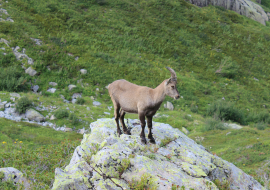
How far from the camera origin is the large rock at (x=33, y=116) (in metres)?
20.5

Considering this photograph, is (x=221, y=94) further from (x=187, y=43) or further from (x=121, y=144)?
(x=121, y=144)

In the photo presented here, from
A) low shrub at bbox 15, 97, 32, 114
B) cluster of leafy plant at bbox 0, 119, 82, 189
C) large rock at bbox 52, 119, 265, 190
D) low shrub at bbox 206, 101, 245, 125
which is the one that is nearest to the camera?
large rock at bbox 52, 119, 265, 190

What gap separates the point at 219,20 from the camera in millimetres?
56062

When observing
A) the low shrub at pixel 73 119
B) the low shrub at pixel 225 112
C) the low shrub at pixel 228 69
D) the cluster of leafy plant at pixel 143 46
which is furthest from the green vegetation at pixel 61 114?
the low shrub at pixel 228 69

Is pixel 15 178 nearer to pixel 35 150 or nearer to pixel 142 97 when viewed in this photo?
pixel 35 150

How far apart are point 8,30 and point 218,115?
101 ft

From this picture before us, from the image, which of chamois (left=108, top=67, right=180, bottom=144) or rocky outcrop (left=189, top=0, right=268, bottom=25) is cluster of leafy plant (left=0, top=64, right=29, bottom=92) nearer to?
chamois (left=108, top=67, right=180, bottom=144)

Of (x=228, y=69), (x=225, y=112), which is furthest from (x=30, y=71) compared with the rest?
(x=228, y=69)

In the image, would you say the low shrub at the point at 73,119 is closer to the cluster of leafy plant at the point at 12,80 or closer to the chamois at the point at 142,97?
the cluster of leafy plant at the point at 12,80

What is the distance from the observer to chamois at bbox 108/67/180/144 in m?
9.11

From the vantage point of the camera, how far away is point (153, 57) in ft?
128

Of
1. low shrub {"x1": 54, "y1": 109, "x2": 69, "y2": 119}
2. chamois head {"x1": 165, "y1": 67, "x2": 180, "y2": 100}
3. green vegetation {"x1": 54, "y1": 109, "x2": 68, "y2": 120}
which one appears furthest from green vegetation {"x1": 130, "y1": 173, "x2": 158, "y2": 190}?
low shrub {"x1": 54, "y1": 109, "x2": 69, "y2": 119}

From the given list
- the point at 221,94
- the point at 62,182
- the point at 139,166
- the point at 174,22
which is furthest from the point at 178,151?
the point at 174,22

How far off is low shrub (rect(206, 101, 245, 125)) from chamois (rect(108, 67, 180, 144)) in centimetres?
2115
